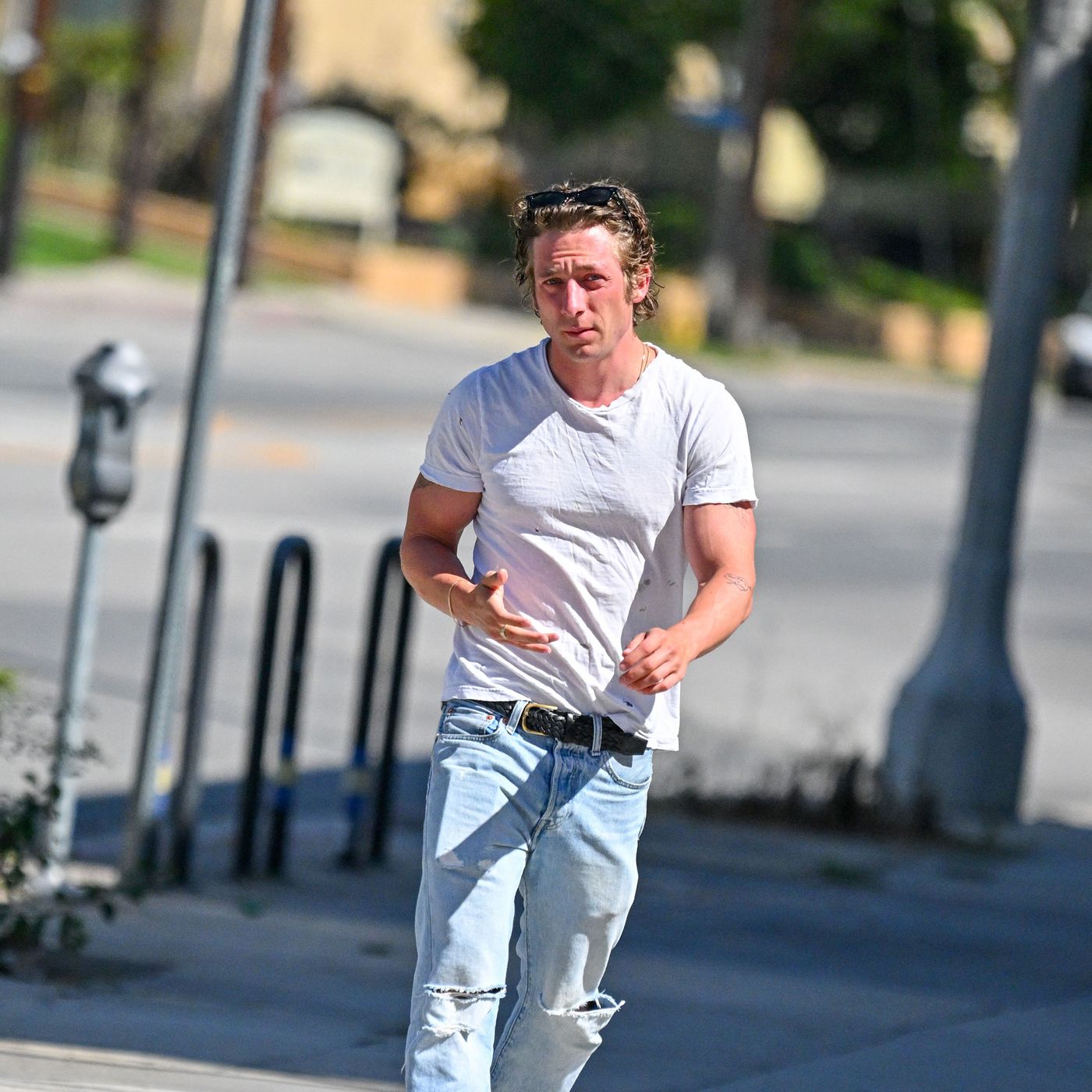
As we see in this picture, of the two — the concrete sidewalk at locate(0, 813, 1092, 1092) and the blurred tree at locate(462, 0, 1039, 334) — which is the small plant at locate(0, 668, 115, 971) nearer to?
the concrete sidewalk at locate(0, 813, 1092, 1092)

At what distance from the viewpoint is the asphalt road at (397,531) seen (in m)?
10.4

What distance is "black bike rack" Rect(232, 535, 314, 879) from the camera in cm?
686

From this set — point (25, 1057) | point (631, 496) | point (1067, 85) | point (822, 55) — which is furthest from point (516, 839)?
point (822, 55)

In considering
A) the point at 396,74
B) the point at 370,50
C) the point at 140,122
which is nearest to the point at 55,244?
the point at 140,122

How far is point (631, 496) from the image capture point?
3.67 meters

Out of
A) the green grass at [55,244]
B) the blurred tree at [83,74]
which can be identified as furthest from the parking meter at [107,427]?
the blurred tree at [83,74]

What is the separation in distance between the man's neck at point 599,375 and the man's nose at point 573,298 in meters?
0.09

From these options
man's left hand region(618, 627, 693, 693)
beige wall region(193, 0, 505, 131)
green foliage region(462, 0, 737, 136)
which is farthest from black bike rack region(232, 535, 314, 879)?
beige wall region(193, 0, 505, 131)

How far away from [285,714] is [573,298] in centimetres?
370

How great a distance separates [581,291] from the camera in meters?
3.67

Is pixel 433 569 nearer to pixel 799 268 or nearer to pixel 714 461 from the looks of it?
pixel 714 461

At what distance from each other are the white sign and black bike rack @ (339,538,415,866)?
3335 centimetres

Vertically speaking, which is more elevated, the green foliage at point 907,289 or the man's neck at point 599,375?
the green foliage at point 907,289

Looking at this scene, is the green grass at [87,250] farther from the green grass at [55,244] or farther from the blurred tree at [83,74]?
the blurred tree at [83,74]
